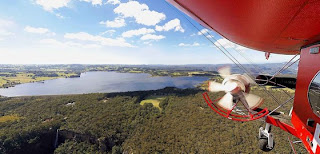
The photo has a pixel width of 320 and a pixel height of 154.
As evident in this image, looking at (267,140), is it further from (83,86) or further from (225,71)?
(83,86)

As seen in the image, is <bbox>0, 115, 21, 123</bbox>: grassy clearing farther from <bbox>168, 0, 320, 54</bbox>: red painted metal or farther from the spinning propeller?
<bbox>168, 0, 320, 54</bbox>: red painted metal

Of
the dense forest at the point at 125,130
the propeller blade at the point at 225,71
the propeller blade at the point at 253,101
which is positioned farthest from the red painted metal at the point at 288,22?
the dense forest at the point at 125,130

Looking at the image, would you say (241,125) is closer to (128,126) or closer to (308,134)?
(128,126)

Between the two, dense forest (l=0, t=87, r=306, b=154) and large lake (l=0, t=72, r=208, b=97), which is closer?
dense forest (l=0, t=87, r=306, b=154)

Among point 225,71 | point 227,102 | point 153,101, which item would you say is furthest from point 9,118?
point 225,71

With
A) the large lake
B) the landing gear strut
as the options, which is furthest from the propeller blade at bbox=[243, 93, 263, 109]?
the large lake

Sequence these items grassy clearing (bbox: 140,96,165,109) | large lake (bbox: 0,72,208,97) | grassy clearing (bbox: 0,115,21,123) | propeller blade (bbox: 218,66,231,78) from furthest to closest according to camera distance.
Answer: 1. large lake (bbox: 0,72,208,97)
2. grassy clearing (bbox: 140,96,165,109)
3. grassy clearing (bbox: 0,115,21,123)
4. propeller blade (bbox: 218,66,231,78)
